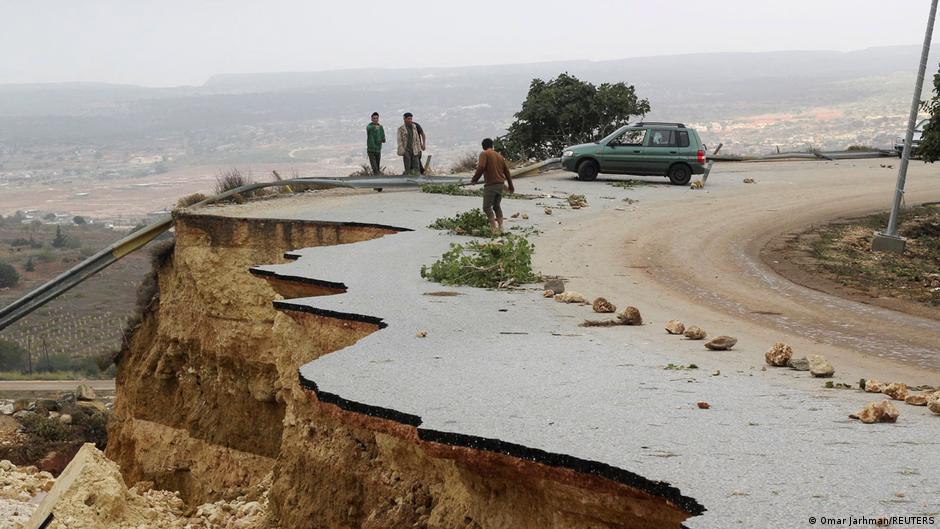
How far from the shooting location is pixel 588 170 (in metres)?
30.2

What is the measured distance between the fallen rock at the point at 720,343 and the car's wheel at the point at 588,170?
61.8 ft

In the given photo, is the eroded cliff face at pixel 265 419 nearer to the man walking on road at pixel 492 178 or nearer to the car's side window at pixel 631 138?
the man walking on road at pixel 492 178

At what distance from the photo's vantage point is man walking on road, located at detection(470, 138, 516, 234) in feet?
62.2

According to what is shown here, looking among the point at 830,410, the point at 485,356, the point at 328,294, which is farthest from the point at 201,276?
the point at 830,410

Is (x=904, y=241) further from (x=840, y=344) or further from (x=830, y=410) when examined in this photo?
(x=830, y=410)

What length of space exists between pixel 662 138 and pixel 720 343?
61.4 ft

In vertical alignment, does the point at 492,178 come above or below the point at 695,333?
above

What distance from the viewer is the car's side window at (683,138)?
29.4 m

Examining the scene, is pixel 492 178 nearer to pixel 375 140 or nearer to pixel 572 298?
pixel 572 298

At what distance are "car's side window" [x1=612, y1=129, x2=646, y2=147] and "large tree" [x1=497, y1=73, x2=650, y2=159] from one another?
7754mm

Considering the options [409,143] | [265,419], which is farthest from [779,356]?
[409,143]

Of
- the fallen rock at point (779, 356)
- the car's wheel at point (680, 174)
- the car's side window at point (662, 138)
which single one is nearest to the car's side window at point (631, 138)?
the car's side window at point (662, 138)

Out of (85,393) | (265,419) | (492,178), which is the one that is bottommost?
(85,393)

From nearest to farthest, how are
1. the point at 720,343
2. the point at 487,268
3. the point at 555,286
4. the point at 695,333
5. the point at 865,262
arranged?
the point at 720,343, the point at 695,333, the point at 555,286, the point at 487,268, the point at 865,262
